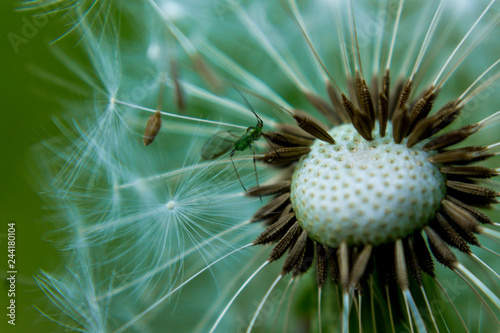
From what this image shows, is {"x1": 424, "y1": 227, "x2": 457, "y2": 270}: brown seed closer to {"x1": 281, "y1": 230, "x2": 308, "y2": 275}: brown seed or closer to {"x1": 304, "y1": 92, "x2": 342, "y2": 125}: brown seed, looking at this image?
{"x1": 281, "y1": 230, "x2": 308, "y2": 275}: brown seed

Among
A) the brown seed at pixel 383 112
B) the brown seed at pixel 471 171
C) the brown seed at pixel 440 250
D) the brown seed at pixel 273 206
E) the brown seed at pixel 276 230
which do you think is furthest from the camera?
the brown seed at pixel 273 206

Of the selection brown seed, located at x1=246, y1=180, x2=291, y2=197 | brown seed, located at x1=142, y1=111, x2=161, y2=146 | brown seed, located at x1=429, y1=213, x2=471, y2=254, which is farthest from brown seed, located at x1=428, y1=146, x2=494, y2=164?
brown seed, located at x1=142, y1=111, x2=161, y2=146

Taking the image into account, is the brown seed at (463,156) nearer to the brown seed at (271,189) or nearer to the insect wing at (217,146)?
the brown seed at (271,189)

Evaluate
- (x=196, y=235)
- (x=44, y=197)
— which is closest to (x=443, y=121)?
(x=196, y=235)

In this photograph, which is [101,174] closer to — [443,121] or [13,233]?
[13,233]

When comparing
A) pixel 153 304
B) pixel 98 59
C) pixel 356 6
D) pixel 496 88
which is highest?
pixel 356 6

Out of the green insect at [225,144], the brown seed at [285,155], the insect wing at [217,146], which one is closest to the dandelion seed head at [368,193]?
the brown seed at [285,155]

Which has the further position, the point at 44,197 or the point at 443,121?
the point at 44,197

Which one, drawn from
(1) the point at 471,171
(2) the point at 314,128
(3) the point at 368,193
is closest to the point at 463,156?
(1) the point at 471,171
